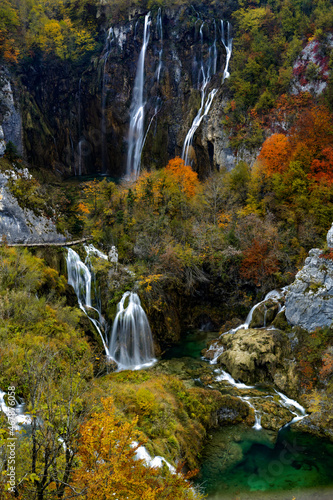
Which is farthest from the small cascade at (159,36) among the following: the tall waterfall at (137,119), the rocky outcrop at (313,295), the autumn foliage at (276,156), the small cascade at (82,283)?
the rocky outcrop at (313,295)

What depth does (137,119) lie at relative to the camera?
150 ft

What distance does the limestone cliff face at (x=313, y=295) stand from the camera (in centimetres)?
1861

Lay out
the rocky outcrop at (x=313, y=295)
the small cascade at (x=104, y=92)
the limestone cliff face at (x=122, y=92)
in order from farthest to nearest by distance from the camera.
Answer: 1. the small cascade at (x=104, y=92)
2. the limestone cliff face at (x=122, y=92)
3. the rocky outcrop at (x=313, y=295)

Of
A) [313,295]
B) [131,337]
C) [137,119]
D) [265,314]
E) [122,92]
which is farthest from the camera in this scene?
[122,92]

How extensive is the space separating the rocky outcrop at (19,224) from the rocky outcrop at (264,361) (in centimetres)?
1776

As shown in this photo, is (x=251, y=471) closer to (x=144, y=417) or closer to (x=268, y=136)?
(x=144, y=417)

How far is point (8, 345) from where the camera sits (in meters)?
10.6

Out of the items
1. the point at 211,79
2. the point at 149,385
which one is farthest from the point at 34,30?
the point at 149,385

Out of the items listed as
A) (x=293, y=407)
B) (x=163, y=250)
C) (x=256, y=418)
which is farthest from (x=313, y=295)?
(x=163, y=250)

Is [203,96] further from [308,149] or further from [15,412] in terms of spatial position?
[15,412]

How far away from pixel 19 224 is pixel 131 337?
1325 cm

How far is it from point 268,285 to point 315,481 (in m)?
14.5

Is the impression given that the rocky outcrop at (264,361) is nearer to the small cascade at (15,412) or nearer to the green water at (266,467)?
the green water at (266,467)

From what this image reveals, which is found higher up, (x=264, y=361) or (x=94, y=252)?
(x=94, y=252)
